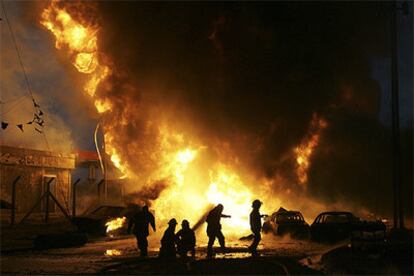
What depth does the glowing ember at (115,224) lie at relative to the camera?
86.0 ft

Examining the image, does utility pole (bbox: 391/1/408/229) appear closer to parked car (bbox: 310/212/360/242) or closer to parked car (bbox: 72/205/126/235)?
parked car (bbox: 310/212/360/242)

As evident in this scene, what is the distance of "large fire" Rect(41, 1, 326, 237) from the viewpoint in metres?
26.3

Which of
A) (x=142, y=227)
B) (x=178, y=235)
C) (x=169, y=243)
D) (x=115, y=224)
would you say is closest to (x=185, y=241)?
(x=178, y=235)

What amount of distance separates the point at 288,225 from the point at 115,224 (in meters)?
8.72

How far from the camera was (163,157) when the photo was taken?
28.0 metres

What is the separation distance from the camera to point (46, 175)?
3559 centimetres

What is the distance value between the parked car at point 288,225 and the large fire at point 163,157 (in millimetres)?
3560


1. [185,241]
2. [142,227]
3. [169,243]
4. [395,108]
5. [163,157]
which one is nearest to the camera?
[185,241]

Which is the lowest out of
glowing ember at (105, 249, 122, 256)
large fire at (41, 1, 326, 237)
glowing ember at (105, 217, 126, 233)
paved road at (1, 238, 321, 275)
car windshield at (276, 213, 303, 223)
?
glowing ember at (105, 249, 122, 256)

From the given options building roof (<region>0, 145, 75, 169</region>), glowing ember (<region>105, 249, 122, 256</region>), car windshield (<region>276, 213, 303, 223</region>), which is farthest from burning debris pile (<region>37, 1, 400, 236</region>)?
glowing ember (<region>105, 249, 122, 256</region>)

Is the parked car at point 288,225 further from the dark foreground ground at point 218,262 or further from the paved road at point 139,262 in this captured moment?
the paved road at point 139,262

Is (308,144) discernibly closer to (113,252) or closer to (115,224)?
(115,224)

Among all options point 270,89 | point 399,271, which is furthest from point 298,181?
point 399,271

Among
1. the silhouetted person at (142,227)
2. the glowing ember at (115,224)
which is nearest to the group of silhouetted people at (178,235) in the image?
the silhouetted person at (142,227)
